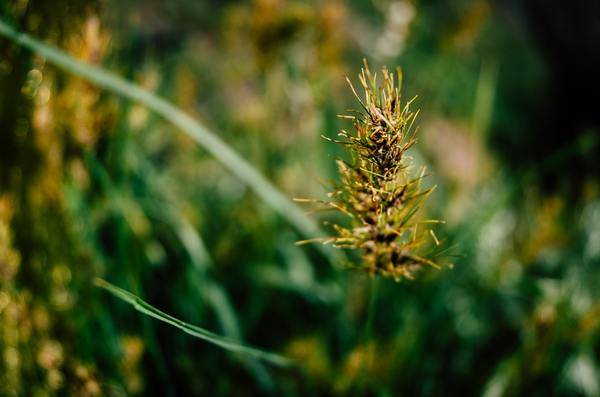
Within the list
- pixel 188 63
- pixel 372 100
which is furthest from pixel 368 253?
pixel 188 63

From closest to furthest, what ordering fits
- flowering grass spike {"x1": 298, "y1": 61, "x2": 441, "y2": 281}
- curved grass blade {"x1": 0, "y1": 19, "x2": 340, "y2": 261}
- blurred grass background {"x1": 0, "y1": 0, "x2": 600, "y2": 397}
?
flowering grass spike {"x1": 298, "y1": 61, "x2": 441, "y2": 281} < curved grass blade {"x1": 0, "y1": 19, "x2": 340, "y2": 261} < blurred grass background {"x1": 0, "y1": 0, "x2": 600, "y2": 397}

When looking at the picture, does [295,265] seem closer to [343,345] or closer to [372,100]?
[343,345]

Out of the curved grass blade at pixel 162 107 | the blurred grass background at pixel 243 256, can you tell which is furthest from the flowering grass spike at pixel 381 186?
the curved grass blade at pixel 162 107

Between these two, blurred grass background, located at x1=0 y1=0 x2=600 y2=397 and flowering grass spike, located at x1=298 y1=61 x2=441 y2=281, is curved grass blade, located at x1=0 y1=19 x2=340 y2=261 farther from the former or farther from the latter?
flowering grass spike, located at x1=298 y1=61 x2=441 y2=281

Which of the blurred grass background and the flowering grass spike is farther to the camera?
the blurred grass background

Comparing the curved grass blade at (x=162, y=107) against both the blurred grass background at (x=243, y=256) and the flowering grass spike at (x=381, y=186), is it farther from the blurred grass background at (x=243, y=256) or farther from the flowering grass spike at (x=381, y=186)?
the flowering grass spike at (x=381, y=186)

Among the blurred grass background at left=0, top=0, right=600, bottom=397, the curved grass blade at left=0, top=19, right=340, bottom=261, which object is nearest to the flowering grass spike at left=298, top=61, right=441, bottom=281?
the blurred grass background at left=0, top=0, right=600, bottom=397
